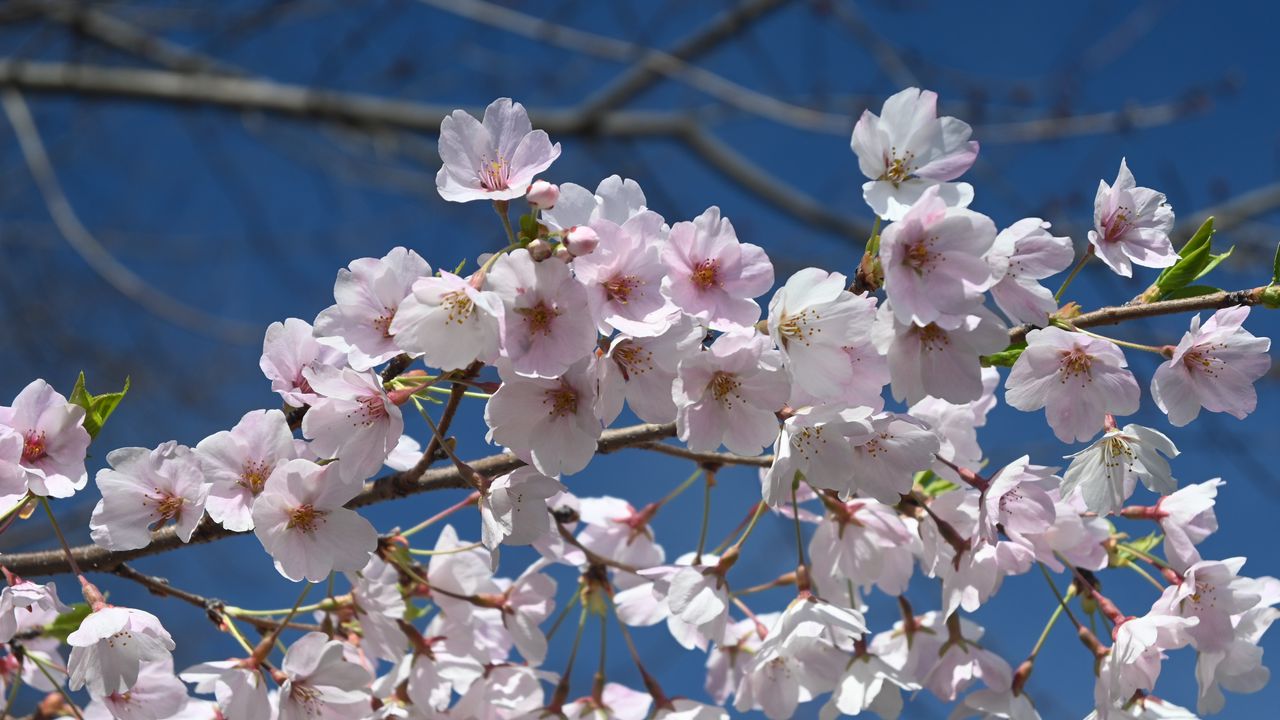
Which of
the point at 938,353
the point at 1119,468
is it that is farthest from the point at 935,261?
the point at 1119,468

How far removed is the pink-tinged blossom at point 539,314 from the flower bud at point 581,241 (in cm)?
2

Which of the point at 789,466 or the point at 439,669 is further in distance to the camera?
the point at 439,669

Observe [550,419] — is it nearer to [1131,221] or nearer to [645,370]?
[645,370]

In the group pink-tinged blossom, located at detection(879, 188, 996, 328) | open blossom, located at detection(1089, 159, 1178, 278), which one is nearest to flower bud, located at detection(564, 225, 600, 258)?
pink-tinged blossom, located at detection(879, 188, 996, 328)

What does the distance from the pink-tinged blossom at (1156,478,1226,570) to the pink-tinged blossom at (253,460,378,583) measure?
3.44ft

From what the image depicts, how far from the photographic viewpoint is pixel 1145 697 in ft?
4.28

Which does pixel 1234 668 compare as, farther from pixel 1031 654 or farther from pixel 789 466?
pixel 789 466

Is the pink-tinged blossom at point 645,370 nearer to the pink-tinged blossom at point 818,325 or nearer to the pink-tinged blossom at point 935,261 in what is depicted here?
the pink-tinged blossom at point 818,325

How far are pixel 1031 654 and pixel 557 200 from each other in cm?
96

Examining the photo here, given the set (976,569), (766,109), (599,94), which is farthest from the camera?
(599,94)

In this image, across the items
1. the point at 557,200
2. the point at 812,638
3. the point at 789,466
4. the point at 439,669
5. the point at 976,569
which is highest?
the point at 557,200

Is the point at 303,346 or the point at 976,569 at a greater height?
the point at 303,346

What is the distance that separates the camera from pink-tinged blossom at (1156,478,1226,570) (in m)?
1.35

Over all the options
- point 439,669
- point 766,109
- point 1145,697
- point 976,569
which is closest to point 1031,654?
point 1145,697
